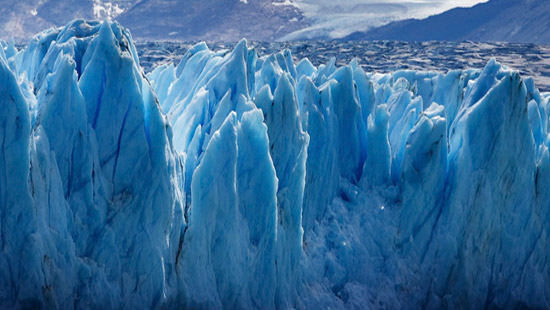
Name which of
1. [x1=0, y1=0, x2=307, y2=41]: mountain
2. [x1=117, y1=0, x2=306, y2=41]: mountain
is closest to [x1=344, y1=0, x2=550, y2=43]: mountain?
[x1=0, y1=0, x2=307, y2=41]: mountain

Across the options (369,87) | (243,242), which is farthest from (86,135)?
(369,87)

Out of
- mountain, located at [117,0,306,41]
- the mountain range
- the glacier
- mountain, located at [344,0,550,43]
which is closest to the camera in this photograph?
the glacier

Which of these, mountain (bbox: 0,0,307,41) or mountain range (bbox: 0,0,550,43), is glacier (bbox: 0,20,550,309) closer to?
mountain range (bbox: 0,0,550,43)

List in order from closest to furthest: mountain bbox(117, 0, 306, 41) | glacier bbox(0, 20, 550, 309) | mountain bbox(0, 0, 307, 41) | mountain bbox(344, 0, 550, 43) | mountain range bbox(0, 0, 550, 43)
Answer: glacier bbox(0, 20, 550, 309) < mountain range bbox(0, 0, 550, 43) < mountain bbox(344, 0, 550, 43) < mountain bbox(0, 0, 307, 41) < mountain bbox(117, 0, 306, 41)

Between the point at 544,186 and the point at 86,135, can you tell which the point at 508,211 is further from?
the point at 86,135

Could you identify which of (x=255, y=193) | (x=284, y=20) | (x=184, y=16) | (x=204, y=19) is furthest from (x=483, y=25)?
(x=255, y=193)

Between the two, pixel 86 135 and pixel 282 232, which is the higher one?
pixel 86 135
